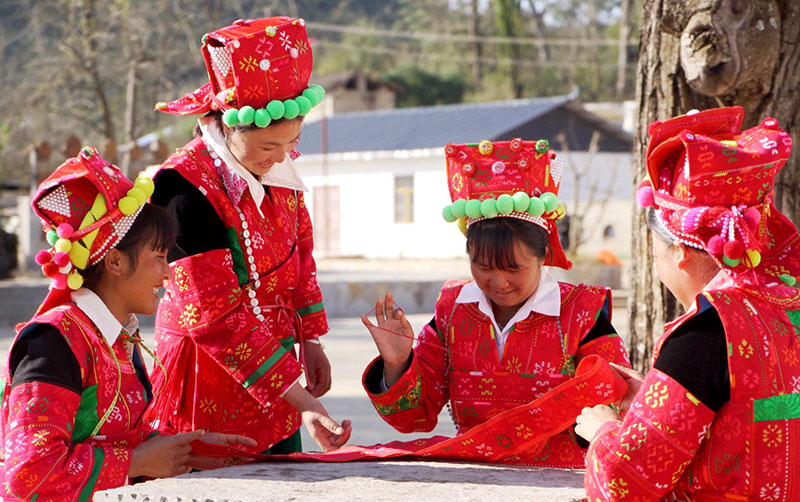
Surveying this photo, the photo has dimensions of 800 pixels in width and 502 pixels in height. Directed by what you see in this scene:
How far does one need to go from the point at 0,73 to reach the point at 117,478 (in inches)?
1224

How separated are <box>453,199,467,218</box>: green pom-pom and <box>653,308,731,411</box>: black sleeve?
886 millimetres

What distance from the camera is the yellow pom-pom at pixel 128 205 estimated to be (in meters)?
2.30

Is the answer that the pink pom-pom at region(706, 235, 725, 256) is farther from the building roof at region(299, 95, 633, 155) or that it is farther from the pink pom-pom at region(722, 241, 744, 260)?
the building roof at region(299, 95, 633, 155)

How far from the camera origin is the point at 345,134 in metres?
27.4

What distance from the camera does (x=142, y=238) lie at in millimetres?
2406

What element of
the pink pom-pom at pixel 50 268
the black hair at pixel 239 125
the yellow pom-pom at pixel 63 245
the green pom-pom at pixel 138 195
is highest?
the black hair at pixel 239 125

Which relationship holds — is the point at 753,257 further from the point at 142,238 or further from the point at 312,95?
the point at 142,238

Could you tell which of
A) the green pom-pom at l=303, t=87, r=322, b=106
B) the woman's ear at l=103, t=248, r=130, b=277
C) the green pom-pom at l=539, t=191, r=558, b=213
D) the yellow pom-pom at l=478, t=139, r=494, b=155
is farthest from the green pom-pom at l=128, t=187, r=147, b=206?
the green pom-pom at l=539, t=191, r=558, b=213

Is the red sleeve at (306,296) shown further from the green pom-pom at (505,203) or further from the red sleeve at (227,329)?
the green pom-pom at (505,203)

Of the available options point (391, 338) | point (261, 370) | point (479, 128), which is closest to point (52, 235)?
point (261, 370)

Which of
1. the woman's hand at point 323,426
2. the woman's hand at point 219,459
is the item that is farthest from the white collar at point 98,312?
the woman's hand at point 323,426

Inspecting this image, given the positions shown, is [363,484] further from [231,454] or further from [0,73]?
[0,73]

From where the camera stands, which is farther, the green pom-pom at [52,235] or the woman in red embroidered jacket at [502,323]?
the woman in red embroidered jacket at [502,323]

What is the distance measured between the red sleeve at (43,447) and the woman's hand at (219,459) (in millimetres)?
401
